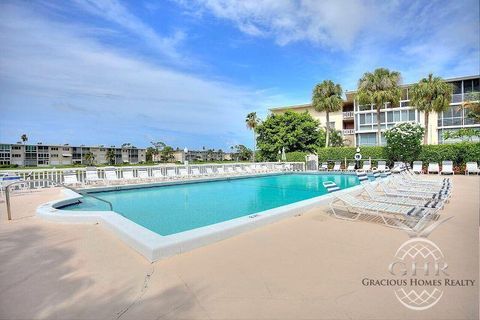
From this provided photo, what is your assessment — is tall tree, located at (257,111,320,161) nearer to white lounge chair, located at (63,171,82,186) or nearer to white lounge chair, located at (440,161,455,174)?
white lounge chair, located at (440,161,455,174)

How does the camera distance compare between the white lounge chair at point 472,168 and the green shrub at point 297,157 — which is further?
the green shrub at point 297,157

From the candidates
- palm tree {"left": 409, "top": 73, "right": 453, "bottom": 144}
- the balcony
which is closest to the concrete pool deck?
palm tree {"left": 409, "top": 73, "right": 453, "bottom": 144}

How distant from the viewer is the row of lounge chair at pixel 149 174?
1366 centimetres

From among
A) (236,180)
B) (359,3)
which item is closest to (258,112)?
(236,180)

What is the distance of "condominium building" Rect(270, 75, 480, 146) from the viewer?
31109 mm

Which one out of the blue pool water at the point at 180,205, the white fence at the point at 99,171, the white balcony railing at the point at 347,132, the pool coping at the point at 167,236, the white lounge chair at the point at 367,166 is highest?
the white balcony railing at the point at 347,132

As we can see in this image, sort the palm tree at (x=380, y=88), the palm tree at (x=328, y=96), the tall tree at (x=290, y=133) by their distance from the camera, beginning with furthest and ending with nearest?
the tall tree at (x=290, y=133)
the palm tree at (x=328, y=96)
the palm tree at (x=380, y=88)

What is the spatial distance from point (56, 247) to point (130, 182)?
35.2 ft

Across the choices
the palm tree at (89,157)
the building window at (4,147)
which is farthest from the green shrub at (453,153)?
the building window at (4,147)

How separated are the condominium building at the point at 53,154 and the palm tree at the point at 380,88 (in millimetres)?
68747

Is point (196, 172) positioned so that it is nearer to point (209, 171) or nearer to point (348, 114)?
point (209, 171)

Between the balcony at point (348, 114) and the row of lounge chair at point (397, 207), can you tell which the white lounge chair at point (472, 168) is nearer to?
the row of lounge chair at point (397, 207)

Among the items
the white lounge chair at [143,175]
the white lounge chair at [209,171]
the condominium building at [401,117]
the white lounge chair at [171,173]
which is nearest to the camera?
the white lounge chair at [143,175]

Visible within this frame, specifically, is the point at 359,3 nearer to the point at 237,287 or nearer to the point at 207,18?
the point at 207,18
